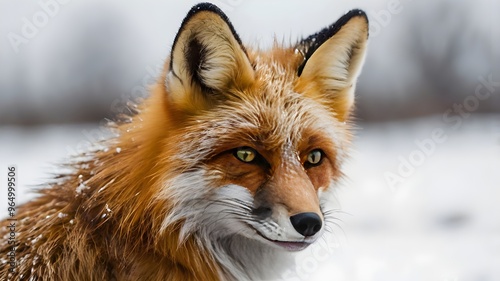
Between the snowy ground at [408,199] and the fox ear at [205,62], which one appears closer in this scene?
the fox ear at [205,62]

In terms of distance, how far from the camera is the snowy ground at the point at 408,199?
5.18 metres

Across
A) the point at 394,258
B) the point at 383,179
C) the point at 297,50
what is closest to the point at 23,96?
the point at 383,179

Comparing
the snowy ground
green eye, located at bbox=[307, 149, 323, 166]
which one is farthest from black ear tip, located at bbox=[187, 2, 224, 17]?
the snowy ground

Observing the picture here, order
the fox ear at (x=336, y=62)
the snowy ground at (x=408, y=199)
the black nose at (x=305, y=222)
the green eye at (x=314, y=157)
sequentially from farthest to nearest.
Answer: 1. the snowy ground at (x=408, y=199)
2. the fox ear at (x=336, y=62)
3. the green eye at (x=314, y=157)
4. the black nose at (x=305, y=222)

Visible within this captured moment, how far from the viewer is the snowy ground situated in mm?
5184

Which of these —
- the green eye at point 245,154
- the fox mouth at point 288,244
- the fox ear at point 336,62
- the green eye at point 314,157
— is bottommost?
the fox mouth at point 288,244

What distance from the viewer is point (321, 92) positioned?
10.9ft

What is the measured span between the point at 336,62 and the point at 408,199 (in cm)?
413

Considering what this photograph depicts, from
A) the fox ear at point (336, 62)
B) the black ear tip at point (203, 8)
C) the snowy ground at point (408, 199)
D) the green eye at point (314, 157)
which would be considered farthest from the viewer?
the snowy ground at point (408, 199)

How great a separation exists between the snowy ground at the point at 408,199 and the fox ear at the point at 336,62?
51 centimetres

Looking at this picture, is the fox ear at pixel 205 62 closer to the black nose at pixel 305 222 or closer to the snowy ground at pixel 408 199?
the black nose at pixel 305 222

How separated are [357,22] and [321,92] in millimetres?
403

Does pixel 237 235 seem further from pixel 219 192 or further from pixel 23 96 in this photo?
pixel 23 96

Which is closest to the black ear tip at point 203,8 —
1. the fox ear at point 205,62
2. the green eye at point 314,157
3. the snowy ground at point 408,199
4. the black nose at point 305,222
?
the fox ear at point 205,62
